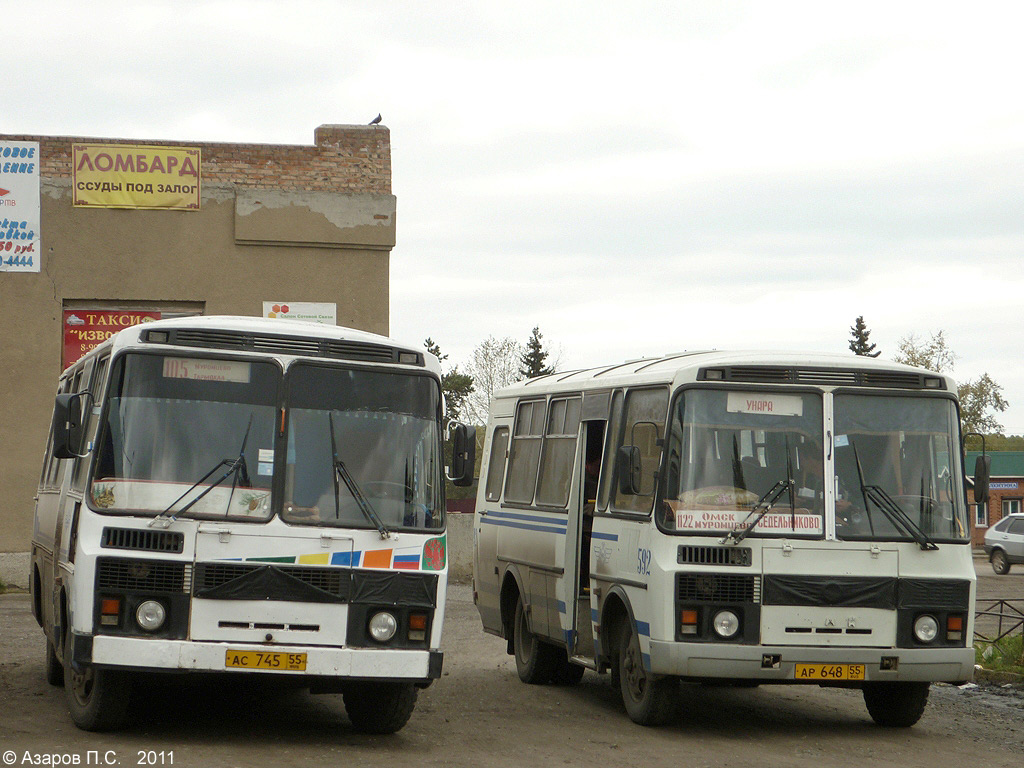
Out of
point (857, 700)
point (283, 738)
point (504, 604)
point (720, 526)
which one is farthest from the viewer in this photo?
point (504, 604)

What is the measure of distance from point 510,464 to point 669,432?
475cm

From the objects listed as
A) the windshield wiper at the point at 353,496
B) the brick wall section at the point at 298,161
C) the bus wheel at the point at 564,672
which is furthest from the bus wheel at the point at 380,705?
the brick wall section at the point at 298,161

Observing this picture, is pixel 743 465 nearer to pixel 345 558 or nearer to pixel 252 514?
pixel 345 558

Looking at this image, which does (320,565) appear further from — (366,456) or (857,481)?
(857,481)

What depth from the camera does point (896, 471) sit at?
1050 centimetres

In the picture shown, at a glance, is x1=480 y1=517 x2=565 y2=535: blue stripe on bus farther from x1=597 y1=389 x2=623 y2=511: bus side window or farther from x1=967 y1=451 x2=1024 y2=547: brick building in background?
x1=967 y1=451 x2=1024 y2=547: brick building in background

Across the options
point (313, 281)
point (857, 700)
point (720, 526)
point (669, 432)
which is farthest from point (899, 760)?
point (313, 281)

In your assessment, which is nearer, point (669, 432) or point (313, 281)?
point (669, 432)

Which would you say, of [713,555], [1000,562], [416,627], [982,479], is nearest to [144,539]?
[416,627]

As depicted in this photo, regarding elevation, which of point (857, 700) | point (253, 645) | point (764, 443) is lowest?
point (857, 700)

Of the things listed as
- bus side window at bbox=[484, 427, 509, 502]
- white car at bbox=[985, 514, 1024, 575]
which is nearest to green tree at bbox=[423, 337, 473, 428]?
white car at bbox=[985, 514, 1024, 575]

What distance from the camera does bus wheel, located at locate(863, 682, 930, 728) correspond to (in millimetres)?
11055

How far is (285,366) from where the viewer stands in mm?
9422

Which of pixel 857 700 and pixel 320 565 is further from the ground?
pixel 320 565
